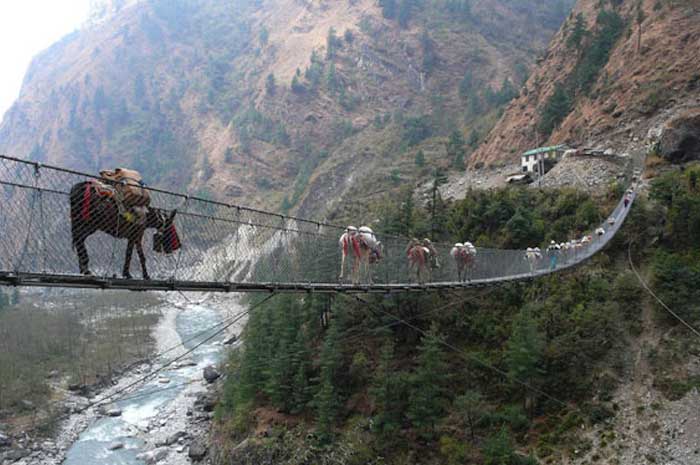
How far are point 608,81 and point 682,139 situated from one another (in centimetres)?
974

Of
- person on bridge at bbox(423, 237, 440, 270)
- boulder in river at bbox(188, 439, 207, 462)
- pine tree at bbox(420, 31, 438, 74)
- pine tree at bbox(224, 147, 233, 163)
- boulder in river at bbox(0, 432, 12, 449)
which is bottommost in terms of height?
boulder in river at bbox(0, 432, 12, 449)

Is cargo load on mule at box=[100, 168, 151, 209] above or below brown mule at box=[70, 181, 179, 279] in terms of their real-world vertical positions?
above

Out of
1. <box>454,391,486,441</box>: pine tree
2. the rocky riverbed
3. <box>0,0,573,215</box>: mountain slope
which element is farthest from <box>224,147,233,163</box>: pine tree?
<box>454,391,486,441</box>: pine tree

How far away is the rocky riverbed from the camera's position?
18109mm

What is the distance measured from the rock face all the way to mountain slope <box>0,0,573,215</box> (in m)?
20.6

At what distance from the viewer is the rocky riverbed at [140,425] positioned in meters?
18.1

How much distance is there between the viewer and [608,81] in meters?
27.2

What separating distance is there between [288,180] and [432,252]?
55.8m

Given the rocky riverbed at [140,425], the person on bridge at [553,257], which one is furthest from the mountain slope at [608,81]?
the rocky riverbed at [140,425]

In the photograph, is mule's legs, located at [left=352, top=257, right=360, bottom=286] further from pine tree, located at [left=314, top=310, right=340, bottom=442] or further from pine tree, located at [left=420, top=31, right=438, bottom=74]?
pine tree, located at [left=420, top=31, right=438, bottom=74]

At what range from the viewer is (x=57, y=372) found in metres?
27.3

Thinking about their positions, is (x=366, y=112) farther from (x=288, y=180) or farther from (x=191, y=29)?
(x=191, y=29)

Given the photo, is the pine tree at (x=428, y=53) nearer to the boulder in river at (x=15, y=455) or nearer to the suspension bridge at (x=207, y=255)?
the suspension bridge at (x=207, y=255)

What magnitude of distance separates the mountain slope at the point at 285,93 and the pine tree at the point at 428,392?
90.5 feet
